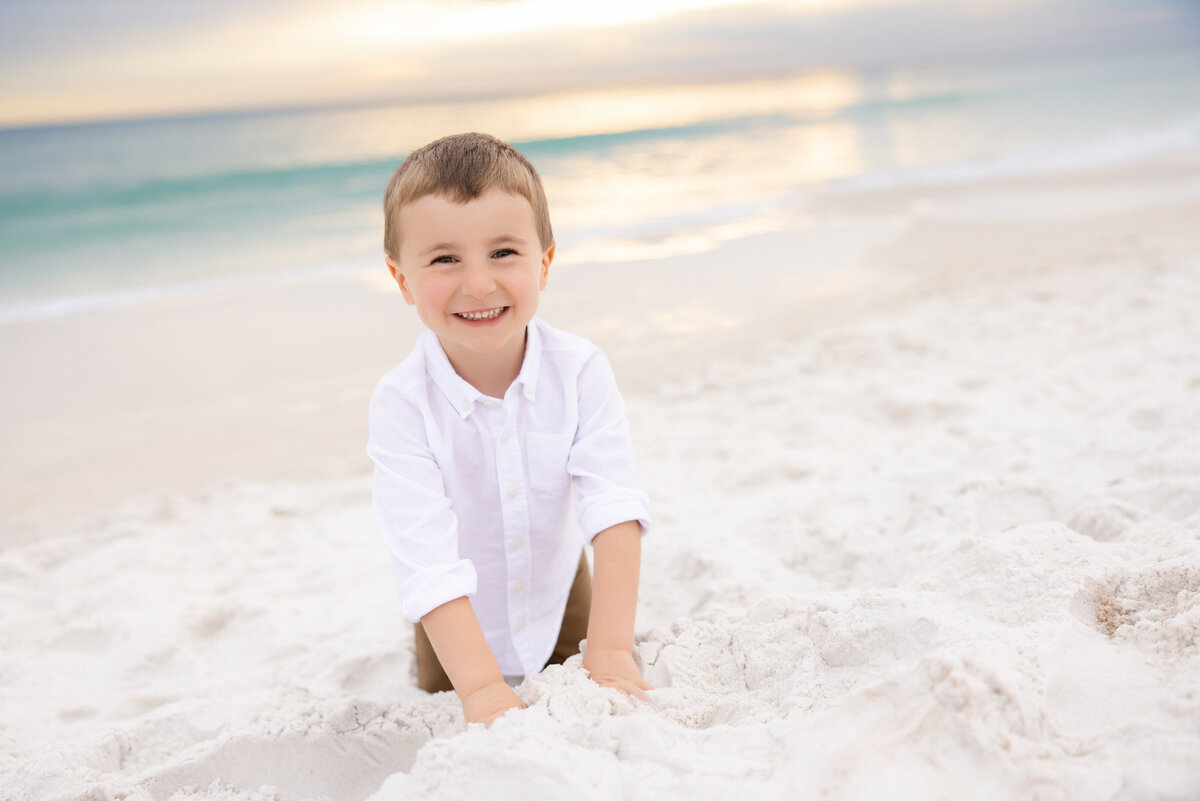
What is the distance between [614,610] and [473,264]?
0.75 metres

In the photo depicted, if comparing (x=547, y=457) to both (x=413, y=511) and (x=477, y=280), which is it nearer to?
(x=413, y=511)

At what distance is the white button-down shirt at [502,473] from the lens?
1.66 metres

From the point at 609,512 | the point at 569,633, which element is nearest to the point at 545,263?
the point at 609,512

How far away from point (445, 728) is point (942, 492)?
1566 mm

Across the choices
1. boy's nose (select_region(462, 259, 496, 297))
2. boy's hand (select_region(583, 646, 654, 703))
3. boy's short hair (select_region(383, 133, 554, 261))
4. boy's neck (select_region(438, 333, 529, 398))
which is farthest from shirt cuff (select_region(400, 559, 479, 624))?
boy's short hair (select_region(383, 133, 554, 261))

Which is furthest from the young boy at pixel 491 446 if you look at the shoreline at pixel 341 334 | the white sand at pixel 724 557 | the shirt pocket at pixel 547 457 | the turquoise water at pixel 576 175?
the turquoise water at pixel 576 175

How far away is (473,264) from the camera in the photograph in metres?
1.60

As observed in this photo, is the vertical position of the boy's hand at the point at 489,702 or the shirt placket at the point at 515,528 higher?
the shirt placket at the point at 515,528

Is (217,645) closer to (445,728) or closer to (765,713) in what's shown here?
(445,728)

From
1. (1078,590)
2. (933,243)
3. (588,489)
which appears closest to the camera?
(1078,590)

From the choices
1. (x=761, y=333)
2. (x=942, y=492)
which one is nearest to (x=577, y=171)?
(x=761, y=333)

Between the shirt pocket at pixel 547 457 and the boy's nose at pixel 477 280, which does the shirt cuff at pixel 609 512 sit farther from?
the boy's nose at pixel 477 280

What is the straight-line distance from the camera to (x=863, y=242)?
702 centimetres

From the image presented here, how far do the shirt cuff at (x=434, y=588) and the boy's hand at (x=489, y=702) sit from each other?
0.18 m
